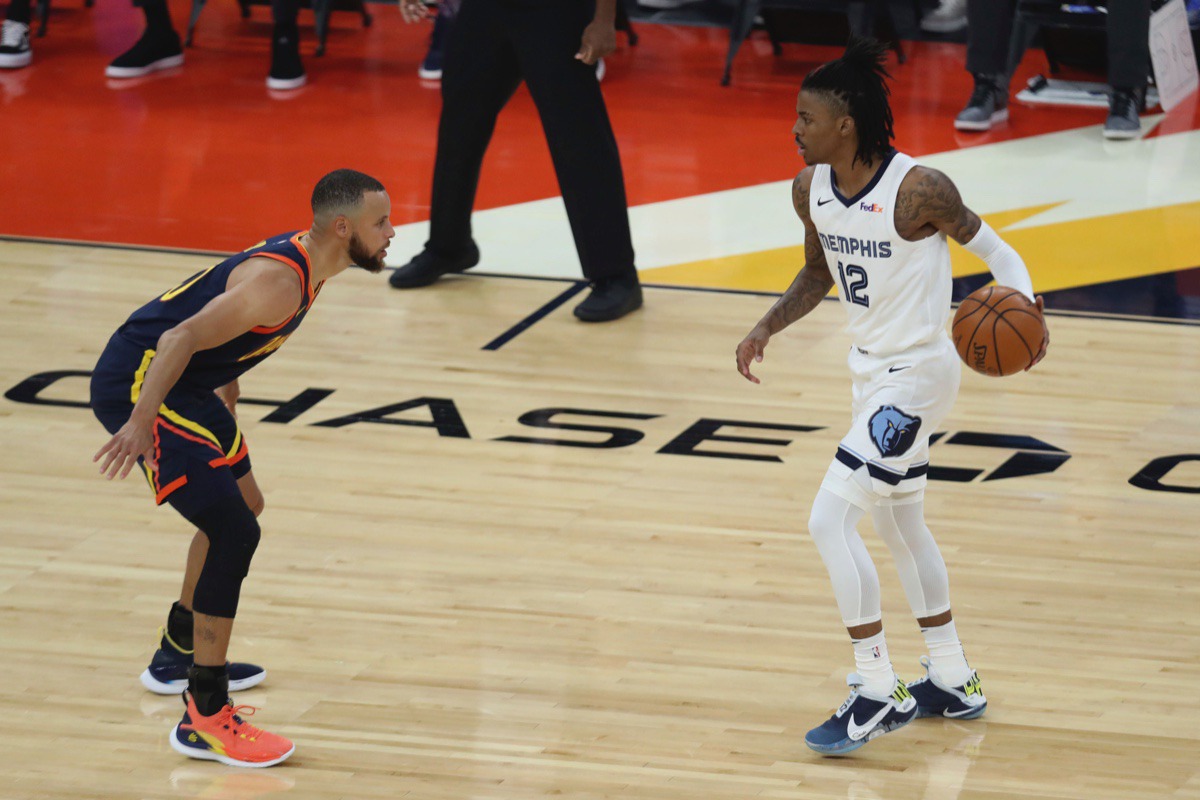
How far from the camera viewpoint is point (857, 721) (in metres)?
3.60

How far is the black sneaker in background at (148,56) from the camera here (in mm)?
9883

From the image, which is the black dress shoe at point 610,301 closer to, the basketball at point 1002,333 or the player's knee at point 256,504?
the player's knee at point 256,504

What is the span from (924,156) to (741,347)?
4.91 m

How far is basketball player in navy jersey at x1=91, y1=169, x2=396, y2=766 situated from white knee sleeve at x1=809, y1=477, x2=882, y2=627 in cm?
110

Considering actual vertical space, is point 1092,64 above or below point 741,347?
below

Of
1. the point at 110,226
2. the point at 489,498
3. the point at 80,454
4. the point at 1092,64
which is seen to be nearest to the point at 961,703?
the point at 489,498

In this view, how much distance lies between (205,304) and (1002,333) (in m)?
1.70

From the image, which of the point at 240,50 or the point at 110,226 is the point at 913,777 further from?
the point at 240,50

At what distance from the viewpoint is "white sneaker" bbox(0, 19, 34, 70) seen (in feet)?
32.6

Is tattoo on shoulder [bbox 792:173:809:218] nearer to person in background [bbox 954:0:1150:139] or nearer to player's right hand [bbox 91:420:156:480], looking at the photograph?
player's right hand [bbox 91:420:156:480]

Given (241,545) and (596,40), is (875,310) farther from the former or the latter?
(596,40)

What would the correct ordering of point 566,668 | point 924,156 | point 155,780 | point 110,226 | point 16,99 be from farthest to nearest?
point 16,99 → point 924,156 → point 110,226 → point 566,668 → point 155,780

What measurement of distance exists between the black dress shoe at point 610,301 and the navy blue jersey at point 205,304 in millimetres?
2832

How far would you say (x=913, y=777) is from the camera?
3555mm
